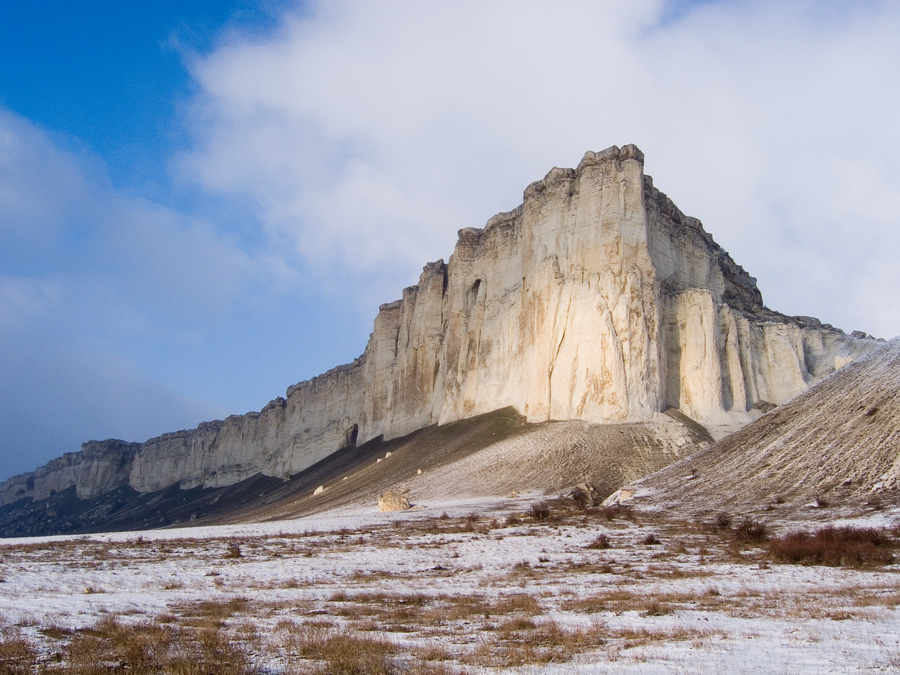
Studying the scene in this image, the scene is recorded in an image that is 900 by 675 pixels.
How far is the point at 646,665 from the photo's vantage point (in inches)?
245

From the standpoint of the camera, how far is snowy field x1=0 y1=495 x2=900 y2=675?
21.2 ft

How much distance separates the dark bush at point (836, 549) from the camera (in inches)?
545

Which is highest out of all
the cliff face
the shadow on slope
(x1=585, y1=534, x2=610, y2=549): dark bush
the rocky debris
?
the cliff face

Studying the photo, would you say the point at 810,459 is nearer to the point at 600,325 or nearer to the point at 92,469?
the point at 600,325

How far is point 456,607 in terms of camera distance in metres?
10.2

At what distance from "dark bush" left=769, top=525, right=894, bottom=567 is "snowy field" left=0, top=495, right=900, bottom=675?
31cm

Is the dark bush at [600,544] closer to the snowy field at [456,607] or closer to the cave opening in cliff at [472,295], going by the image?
the snowy field at [456,607]

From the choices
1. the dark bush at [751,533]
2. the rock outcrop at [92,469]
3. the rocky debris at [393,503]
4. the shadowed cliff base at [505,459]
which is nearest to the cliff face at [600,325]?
the shadowed cliff base at [505,459]

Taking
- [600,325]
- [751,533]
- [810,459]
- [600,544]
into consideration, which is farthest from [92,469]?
[751,533]

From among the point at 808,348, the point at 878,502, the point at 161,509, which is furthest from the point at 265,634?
the point at 161,509

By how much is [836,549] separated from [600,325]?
3352cm

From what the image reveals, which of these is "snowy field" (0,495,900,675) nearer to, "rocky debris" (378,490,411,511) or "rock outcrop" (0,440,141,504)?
"rocky debris" (378,490,411,511)

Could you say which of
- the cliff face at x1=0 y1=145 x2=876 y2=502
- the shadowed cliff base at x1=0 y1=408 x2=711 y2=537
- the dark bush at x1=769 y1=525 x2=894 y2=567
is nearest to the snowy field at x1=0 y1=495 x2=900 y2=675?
the dark bush at x1=769 y1=525 x2=894 y2=567

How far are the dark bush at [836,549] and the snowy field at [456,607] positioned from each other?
313 millimetres
